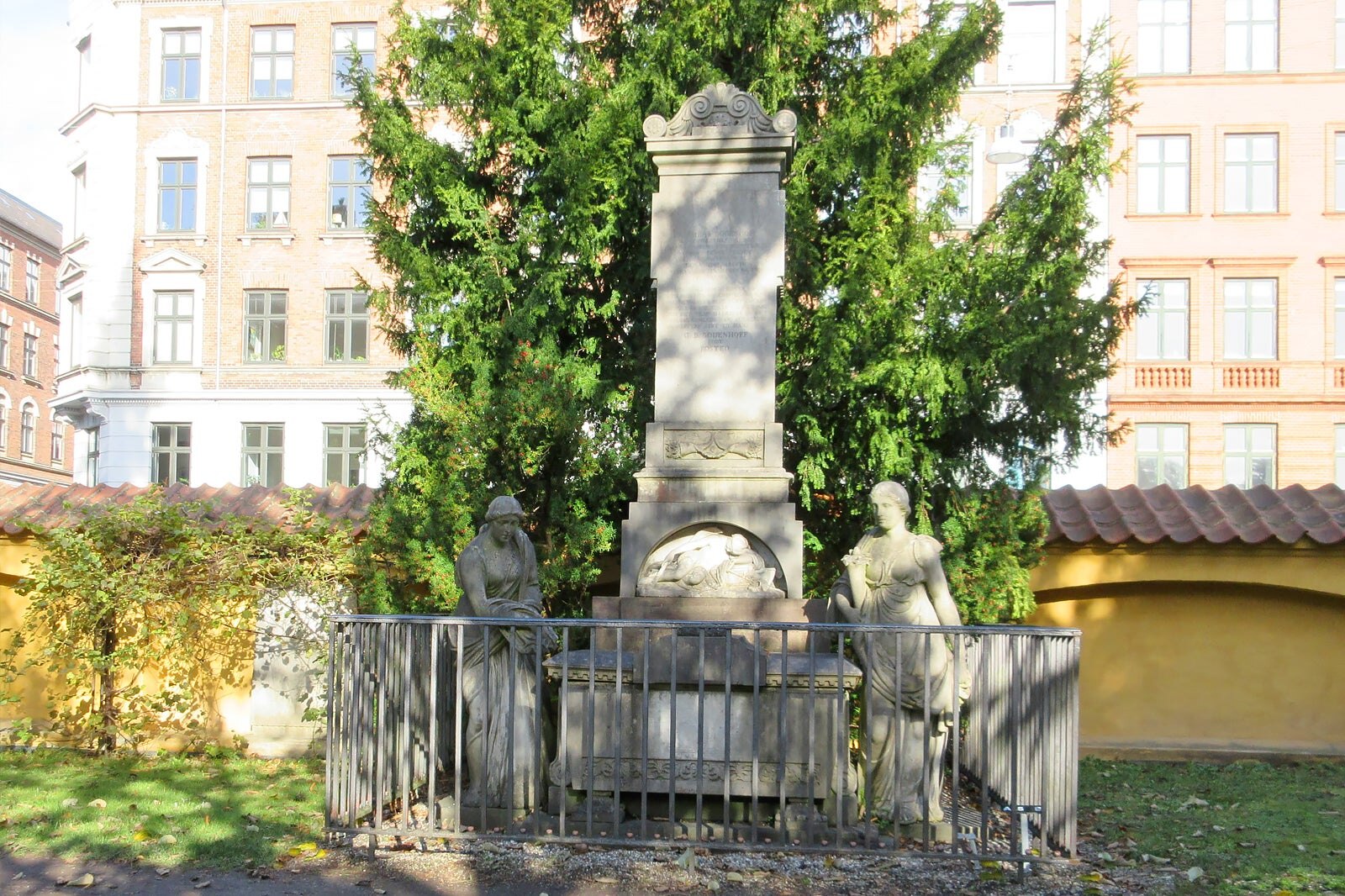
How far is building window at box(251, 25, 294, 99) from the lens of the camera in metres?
27.3

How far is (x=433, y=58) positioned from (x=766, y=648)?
248 inches

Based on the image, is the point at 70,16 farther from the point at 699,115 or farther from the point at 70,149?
the point at 699,115

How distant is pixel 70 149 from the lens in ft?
95.6

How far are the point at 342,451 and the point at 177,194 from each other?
765 centimetres

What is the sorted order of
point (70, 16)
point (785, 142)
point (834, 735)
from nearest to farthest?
point (834, 735), point (785, 142), point (70, 16)

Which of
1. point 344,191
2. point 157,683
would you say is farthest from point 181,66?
point 157,683

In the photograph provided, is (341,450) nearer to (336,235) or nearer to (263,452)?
(263,452)

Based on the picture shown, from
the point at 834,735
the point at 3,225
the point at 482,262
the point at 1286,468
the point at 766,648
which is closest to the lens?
the point at 834,735

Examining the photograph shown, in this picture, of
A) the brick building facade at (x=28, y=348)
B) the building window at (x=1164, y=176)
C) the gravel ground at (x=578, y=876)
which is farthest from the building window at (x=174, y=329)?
the gravel ground at (x=578, y=876)

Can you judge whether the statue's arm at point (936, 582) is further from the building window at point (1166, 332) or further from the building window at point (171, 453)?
the building window at point (171, 453)

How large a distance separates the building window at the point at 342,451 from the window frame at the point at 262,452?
3.50 feet

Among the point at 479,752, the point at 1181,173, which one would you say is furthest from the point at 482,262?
the point at 1181,173

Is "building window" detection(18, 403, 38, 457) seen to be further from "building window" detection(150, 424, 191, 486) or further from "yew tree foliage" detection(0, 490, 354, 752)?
"yew tree foliage" detection(0, 490, 354, 752)

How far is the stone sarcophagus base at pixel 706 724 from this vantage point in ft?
20.4
